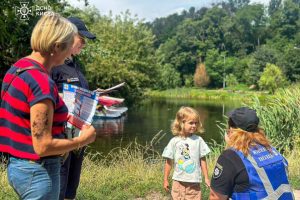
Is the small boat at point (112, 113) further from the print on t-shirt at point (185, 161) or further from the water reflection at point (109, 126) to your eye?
the print on t-shirt at point (185, 161)

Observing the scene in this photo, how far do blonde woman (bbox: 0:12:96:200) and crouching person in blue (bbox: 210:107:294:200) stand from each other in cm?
94

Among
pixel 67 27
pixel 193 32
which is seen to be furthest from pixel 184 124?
pixel 193 32

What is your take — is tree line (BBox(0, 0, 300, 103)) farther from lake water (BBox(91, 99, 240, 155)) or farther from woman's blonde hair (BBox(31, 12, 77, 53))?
woman's blonde hair (BBox(31, 12, 77, 53))

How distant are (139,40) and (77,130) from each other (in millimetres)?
29470

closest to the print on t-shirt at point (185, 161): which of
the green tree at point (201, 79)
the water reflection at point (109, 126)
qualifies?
Result: the water reflection at point (109, 126)

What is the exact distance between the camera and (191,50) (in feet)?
285

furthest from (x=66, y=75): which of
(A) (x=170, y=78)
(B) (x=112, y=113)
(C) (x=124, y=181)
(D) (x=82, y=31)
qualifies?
(A) (x=170, y=78)

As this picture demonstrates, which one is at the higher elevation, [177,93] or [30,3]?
[30,3]

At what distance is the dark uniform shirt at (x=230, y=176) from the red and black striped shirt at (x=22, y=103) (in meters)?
1.04

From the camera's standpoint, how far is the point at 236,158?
8.13 feet

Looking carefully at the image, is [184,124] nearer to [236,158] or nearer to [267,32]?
[236,158]

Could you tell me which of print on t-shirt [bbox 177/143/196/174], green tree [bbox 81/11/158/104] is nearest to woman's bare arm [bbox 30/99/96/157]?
print on t-shirt [bbox 177/143/196/174]

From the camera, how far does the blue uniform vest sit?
2451 millimetres

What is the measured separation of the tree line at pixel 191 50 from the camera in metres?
15.3
